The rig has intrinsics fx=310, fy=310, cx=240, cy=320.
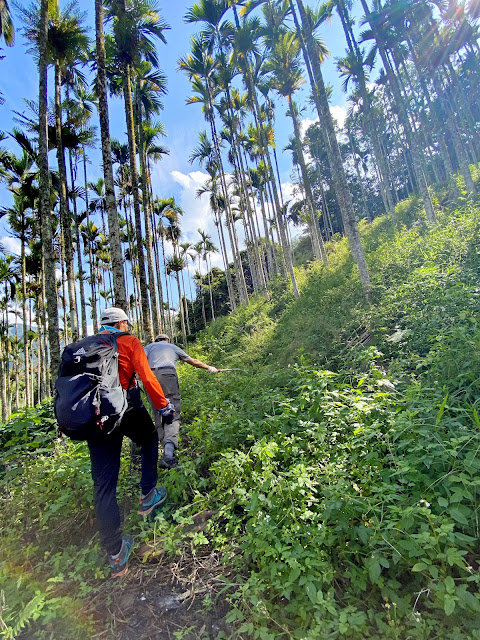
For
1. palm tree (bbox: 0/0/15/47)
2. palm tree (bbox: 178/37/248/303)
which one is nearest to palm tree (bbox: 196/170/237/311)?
palm tree (bbox: 178/37/248/303)

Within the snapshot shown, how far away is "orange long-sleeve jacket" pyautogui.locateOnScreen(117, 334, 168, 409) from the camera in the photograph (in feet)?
9.07

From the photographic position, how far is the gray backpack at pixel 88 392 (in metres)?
2.25

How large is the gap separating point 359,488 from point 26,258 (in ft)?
69.6

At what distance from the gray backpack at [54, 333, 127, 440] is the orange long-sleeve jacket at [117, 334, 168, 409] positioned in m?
0.16

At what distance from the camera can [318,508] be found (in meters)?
2.27

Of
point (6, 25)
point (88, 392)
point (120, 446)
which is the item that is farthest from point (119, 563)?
point (6, 25)

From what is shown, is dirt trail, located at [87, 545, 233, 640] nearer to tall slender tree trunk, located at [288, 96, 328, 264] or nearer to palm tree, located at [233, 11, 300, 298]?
palm tree, located at [233, 11, 300, 298]

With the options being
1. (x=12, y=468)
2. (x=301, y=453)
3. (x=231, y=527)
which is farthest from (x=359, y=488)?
(x=12, y=468)

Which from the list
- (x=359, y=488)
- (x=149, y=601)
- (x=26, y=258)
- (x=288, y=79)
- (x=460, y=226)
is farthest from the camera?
(x=26, y=258)

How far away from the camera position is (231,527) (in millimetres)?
2535

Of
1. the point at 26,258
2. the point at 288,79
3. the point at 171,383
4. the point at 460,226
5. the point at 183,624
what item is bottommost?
the point at 183,624

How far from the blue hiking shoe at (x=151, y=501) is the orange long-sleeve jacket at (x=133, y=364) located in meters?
0.84

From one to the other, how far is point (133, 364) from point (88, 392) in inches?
20.1

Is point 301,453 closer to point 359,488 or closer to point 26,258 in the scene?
point 359,488
